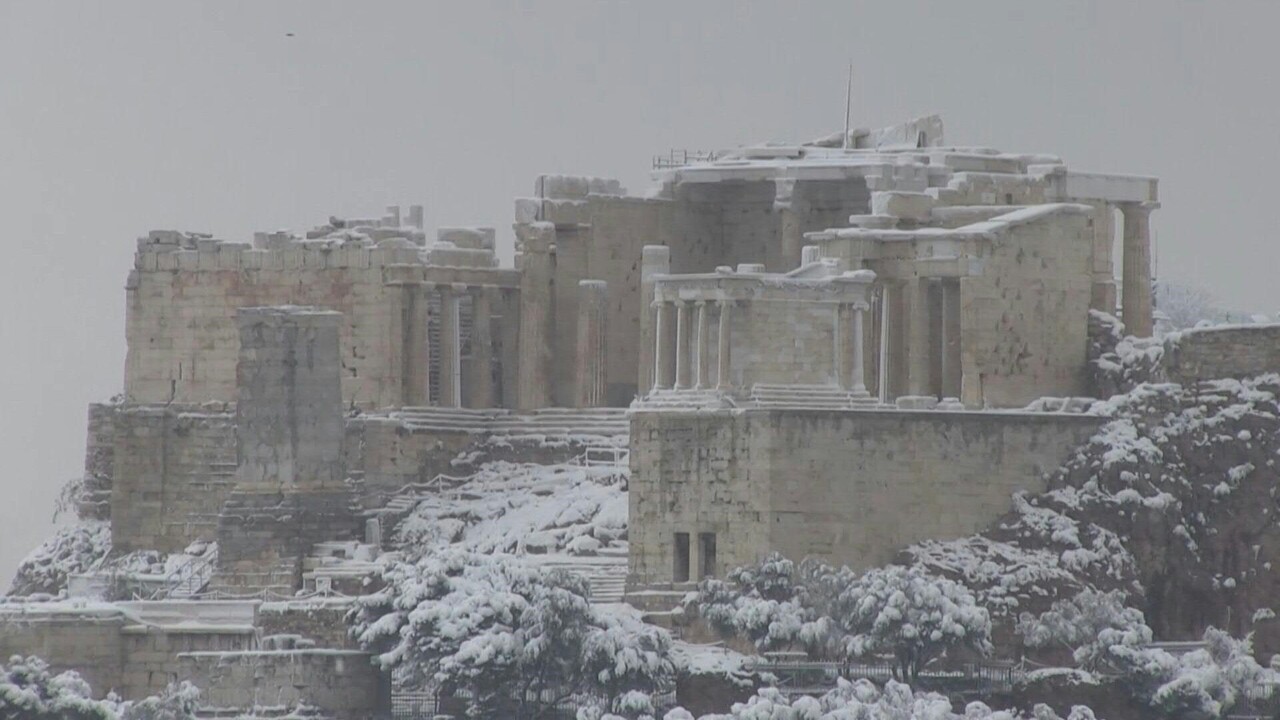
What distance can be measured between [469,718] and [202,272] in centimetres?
2108

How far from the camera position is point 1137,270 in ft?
399

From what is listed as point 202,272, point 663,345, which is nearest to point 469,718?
point 663,345

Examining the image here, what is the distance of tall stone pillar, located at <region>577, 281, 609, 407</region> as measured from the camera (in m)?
122

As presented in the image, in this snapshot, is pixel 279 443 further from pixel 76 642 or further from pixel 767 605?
pixel 767 605

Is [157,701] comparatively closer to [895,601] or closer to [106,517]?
[895,601]

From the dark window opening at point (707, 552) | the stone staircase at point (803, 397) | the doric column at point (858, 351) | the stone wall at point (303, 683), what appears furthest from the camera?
the doric column at point (858, 351)

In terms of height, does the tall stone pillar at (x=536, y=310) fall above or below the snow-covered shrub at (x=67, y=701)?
above

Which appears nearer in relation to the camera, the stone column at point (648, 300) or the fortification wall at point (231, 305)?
the stone column at point (648, 300)

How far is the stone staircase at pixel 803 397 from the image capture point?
111562 millimetres

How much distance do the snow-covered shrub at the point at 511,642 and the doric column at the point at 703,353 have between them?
24.4 feet

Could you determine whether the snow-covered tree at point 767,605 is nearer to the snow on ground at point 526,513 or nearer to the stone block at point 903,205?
the snow on ground at point 526,513

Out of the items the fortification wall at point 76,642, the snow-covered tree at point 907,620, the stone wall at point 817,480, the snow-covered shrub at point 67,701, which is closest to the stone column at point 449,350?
the stone wall at point 817,480

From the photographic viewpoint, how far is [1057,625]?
10762 centimetres

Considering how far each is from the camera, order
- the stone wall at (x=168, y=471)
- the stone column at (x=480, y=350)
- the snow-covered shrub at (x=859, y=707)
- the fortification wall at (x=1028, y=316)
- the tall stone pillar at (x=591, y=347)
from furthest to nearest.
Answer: the stone column at (x=480, y=350) < the tall stone pillar at (x=591, y=347) < the stone wall at (x=168, y=471) < the fortification wall at (x=1028, y=316) < the snow-covered shrub at (x=859, y=707)
